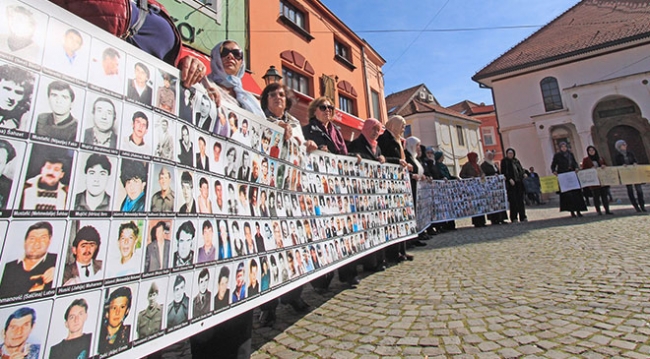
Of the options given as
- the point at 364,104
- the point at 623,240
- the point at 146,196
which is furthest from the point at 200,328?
the point at 364,104

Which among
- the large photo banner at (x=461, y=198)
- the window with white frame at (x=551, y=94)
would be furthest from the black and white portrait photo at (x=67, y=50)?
the window with white frame at (x=551, y=94)

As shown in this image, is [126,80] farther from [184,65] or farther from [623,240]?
[623,240]

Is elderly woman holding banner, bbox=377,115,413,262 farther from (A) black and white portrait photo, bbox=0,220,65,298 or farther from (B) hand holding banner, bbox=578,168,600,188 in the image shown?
(B) hand holding banner, bbox=578,168,600,188

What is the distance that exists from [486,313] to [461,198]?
20.3 ft

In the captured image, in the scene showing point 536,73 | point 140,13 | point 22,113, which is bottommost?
point 22,113

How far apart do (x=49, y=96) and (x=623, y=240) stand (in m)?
6.11

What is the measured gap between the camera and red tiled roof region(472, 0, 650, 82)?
70.2 ft

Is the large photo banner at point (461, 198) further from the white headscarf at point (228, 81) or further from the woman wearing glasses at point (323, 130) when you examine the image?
Answer: the white headscarf at point (228, 81)

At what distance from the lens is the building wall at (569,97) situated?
1897 centimetres

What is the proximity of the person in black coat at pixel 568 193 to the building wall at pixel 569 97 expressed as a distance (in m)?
15.9

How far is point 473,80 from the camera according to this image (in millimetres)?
26062

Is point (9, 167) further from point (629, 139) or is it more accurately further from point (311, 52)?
point (629, 139)

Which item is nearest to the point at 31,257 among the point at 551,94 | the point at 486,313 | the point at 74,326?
the point at 74,326

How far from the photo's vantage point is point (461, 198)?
7.82 m
